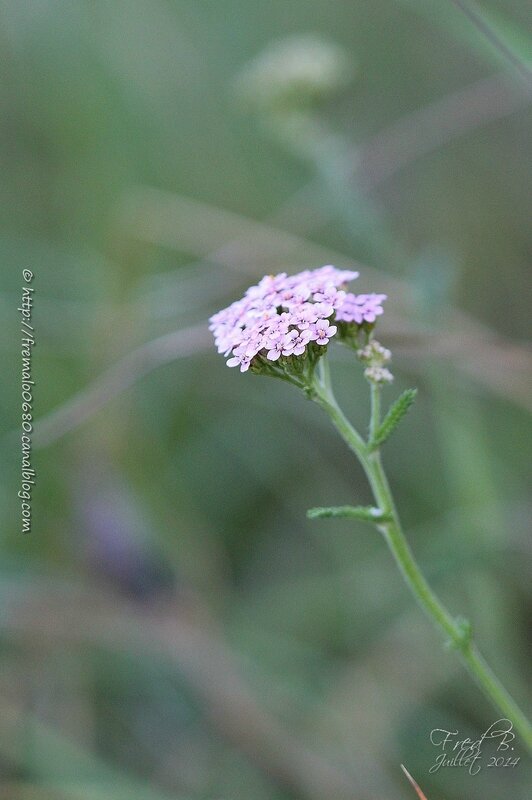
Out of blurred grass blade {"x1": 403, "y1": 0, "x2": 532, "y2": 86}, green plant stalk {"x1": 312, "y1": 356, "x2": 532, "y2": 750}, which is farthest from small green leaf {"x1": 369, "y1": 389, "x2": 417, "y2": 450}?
blurred grass blade {"x1": 403, "y1": 0, "x2": 532, "y2": 86}

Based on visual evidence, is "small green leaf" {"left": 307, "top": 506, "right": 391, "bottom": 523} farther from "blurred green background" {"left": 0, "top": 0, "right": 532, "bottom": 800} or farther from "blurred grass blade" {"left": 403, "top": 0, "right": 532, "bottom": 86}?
"blurred grass blade" {"left": 403, "top": 0, "right": 532, "bottom": 86}

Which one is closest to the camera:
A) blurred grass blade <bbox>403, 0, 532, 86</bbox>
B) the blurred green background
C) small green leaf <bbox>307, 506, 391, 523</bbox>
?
small green leaf <bbox>307, 506, 391, 523</bbox>

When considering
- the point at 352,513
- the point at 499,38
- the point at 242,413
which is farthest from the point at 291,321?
the point at 242,413

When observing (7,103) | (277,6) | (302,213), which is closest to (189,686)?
(302,213)

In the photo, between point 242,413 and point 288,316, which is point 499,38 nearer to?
point 288,316

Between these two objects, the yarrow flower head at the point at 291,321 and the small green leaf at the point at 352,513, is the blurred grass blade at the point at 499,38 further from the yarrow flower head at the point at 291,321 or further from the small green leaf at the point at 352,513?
the small green leaf at the point at 352,513

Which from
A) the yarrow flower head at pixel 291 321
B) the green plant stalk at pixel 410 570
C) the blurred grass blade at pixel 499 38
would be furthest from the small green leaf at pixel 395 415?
the blurred grass blade at pixel 499 38
